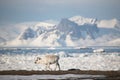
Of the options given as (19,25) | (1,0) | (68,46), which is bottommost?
(68,46)

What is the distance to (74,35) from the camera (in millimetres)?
46188

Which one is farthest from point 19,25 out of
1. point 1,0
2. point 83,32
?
point 83,32

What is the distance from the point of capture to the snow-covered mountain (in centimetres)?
Answer: 4631

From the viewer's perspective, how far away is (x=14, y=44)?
47.7 metres

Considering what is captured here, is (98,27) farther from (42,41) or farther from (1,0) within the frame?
(1,0)

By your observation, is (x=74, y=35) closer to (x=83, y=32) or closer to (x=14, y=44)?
(x=83, y=32)

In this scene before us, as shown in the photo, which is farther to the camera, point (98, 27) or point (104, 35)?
point (98, 27)

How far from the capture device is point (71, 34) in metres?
46.5

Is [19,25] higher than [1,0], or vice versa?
[1,0]

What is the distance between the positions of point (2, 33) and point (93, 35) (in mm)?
12012

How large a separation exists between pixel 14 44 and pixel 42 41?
12.2 feet

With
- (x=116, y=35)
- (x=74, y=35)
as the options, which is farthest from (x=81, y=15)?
(x=116, y=35)

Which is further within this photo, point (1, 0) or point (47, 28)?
point (1, 0)

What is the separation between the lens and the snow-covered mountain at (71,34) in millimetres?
46312
